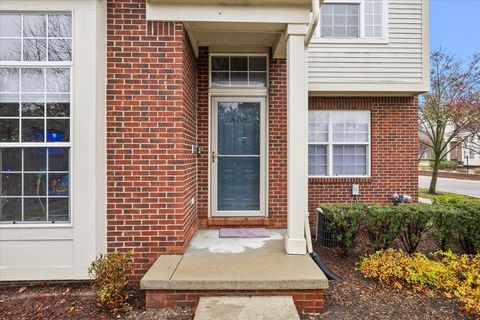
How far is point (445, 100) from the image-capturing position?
1266 centimetres

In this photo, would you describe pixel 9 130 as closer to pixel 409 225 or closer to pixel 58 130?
pixel 58 130

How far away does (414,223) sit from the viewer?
13.7 feet

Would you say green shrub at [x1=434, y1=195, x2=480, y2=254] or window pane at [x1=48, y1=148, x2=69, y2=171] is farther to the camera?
green shrub at [x1=434, y1=195, x2=480, y2=254]

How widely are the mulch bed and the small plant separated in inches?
4.3

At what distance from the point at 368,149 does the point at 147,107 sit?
16.2 feet

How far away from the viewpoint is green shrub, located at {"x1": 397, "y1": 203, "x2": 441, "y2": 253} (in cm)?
416

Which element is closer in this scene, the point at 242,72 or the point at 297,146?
the point at 297,146

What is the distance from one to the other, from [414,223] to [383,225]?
0.45 m

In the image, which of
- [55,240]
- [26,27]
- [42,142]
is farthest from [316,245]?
[26,27]

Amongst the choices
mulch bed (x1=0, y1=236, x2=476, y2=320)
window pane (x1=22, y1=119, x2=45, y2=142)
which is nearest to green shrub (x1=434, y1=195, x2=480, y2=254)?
mulch bed (x1=0, y1=236, x2=476, y2=320)

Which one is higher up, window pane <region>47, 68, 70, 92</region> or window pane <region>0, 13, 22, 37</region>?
window pane <region>0, 13, 22, 37</region>

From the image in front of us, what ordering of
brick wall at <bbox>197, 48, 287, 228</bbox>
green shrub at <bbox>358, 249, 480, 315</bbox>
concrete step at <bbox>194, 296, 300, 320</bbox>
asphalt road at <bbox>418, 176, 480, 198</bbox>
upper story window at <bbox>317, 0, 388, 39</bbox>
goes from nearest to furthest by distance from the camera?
concrete step at <bbox>194, 296, 300, 320</bbox>
green shrub at <bbox>358, 249, 480, 315</bbox>
brick wall at <bbox>197, 48, 287, 228</bbox>
upper story window at <bbox>317, 0, 388, 39</bbox>
asphalt road at <bbox>418, 176, 480, 198</bbox>

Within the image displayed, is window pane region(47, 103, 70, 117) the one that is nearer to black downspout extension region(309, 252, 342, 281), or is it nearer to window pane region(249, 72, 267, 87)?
window pane region(249, 72, 267, 87)

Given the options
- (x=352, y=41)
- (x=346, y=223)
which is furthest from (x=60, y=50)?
(x=352, y=41)
